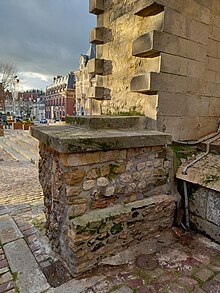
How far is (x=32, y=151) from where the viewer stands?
9.83 m

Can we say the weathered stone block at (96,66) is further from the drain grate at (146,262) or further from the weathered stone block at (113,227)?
the drain grate at (146,262)

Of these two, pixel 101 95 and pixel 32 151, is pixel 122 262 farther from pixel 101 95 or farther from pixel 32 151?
pixel 32 151

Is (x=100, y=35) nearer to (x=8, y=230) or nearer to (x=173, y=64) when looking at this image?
(x=173, y=64)

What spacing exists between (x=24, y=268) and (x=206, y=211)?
236cm

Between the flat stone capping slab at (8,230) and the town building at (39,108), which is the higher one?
the town building at (39,108)

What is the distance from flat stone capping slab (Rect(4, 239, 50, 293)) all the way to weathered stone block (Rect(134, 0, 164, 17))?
11.5ft

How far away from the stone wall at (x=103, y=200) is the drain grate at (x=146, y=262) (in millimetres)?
233

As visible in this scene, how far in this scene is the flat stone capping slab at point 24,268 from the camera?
205 centimetres

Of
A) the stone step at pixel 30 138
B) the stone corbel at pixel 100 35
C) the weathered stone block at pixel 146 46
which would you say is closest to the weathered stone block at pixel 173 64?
the weathered stone block at pixel 146 46

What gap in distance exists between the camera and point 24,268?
2.29 meters

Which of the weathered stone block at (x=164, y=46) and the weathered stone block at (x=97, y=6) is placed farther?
the weathered stone block at (x=97, y=6)

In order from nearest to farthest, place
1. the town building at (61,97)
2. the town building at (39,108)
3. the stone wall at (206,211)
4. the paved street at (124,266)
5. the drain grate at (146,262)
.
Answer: the paved street at (124,266) < the drain grate at (146,262) < the stone wall at (206,211) < the town building at (61,97) < the town building at (39,108)

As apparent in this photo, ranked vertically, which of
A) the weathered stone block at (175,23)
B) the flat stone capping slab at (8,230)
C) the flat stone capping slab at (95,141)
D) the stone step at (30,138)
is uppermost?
the weathered stone block at (175,23)

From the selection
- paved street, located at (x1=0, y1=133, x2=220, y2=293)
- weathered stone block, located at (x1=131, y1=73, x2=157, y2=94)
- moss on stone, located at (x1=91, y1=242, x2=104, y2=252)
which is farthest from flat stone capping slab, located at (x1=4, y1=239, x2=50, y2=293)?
weathered stone block, located at (x1=131, y1=73, x2=157, y2=94)
